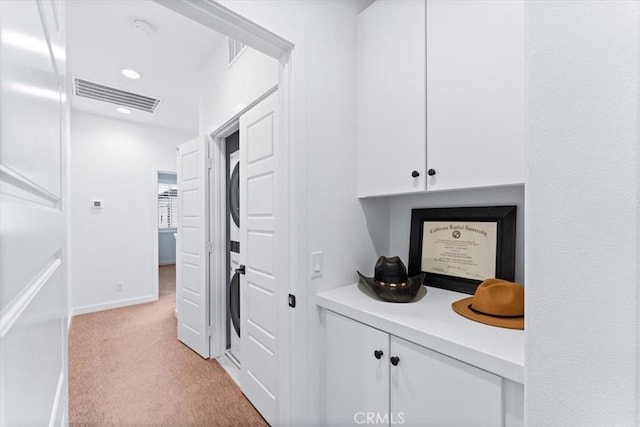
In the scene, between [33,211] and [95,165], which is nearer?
[33,211]

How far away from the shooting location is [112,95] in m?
3.24

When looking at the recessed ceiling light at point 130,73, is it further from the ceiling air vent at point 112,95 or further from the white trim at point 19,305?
the white trim at point 19,305

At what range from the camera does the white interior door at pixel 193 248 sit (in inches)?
98.0

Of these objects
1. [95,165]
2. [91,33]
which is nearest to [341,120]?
[91,33]

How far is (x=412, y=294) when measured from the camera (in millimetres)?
1313

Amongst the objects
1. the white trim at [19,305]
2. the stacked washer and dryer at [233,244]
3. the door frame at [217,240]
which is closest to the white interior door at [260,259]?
the stacked washer and dryer at [233,244]

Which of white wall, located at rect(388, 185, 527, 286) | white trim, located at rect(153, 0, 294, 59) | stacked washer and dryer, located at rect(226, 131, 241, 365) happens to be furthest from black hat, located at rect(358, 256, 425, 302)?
stacked washer and dryer, located at rect(226, 131, 241, 365)

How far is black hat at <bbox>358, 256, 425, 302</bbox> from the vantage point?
1.29 metres

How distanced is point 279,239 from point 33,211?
3.50 feet

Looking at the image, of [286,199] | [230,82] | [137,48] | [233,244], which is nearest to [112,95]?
[137,48]

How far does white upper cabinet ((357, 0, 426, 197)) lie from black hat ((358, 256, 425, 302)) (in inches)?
14.7

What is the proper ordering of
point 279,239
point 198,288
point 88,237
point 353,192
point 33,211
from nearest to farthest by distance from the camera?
point 33,211 → point 279,239 → point 353,192 → point 198,288 → point 88,237

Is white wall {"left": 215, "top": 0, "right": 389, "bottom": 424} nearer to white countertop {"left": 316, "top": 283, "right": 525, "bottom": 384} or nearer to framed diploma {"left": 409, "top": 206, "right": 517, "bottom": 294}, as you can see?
white countertop {"left": 316, "top": 283, "right": 525, "bottom": 384}

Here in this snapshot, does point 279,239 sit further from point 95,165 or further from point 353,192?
point 95,165
